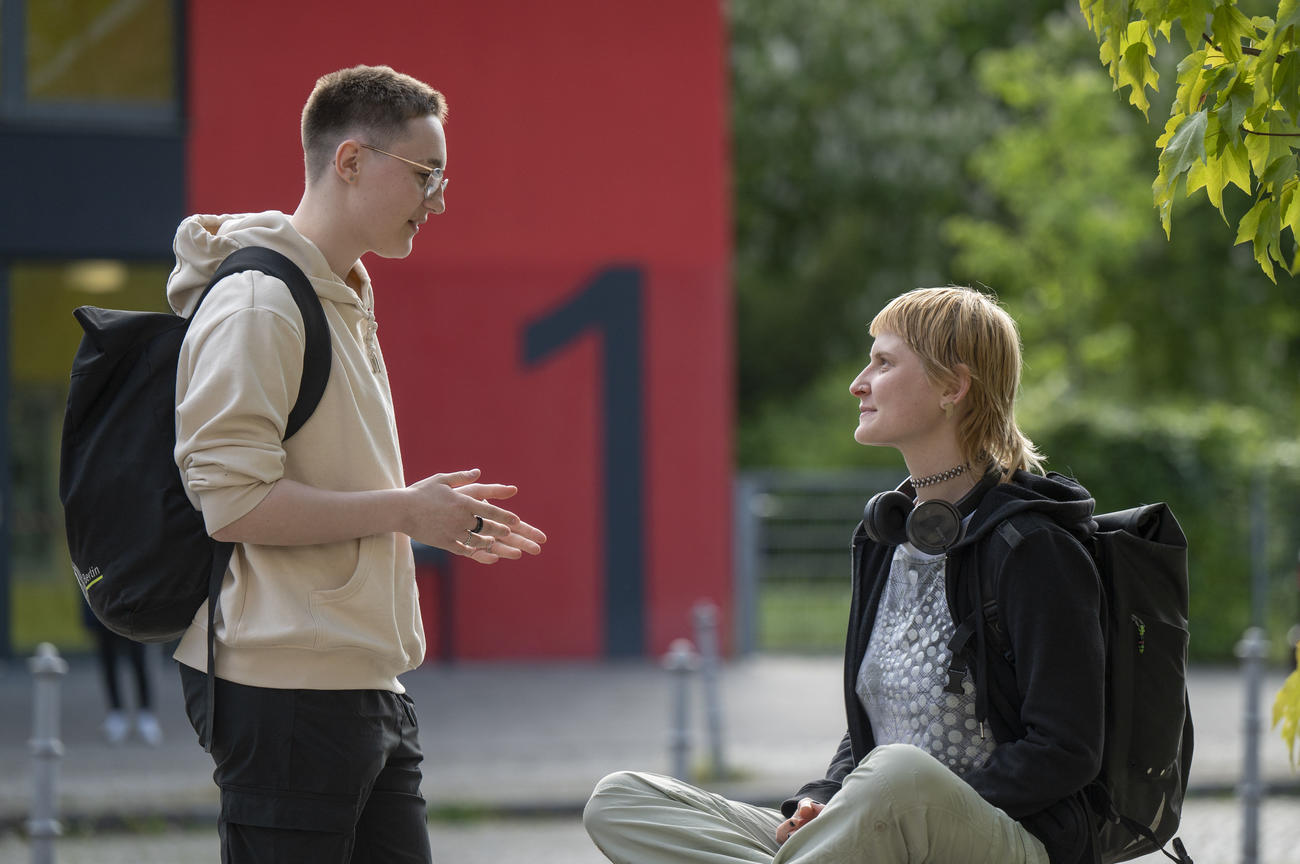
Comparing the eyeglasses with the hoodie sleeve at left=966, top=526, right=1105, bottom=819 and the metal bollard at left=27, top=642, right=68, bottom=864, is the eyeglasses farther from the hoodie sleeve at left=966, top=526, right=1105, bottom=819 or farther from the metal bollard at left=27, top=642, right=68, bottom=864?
the metal bollard at left=27, top=642, right=68, bottom=864

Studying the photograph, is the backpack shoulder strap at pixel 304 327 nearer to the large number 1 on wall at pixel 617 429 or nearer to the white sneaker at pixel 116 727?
the white sneaker at pixel 116 727

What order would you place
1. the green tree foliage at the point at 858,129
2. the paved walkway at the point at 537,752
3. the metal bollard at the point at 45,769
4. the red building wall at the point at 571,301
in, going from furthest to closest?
1. the green tree foliage at the point at 858,129
2. the red building wall at the point at 571,301
3. the paved walkway at the point at 537,752
4. the metal bollard at the point at 45,769

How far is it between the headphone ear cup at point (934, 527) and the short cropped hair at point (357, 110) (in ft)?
3.95

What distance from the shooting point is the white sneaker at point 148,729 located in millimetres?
10164

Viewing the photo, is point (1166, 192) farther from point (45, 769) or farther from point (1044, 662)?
point (45, 769)

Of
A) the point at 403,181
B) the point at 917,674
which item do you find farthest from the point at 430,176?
the point at 917,674

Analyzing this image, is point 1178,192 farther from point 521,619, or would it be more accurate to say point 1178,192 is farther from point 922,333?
point 521,619

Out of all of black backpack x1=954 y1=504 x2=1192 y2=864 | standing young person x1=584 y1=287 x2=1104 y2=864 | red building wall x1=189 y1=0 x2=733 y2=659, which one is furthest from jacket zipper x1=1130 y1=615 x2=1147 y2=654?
red building wall x1=189 y1=0 x2=733 y2=659

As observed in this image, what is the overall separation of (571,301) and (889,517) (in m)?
11.5

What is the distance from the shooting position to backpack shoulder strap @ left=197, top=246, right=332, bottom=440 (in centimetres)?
301

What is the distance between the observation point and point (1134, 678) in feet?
10.1

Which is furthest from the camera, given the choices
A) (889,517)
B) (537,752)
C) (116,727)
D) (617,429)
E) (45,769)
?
(617,429)

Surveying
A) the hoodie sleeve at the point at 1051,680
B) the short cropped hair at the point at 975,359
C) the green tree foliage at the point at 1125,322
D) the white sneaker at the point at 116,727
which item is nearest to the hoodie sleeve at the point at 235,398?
the short cropped hair at the point at 975,359

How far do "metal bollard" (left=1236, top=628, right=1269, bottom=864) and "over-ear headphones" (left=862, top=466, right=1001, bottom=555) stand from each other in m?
4.58
